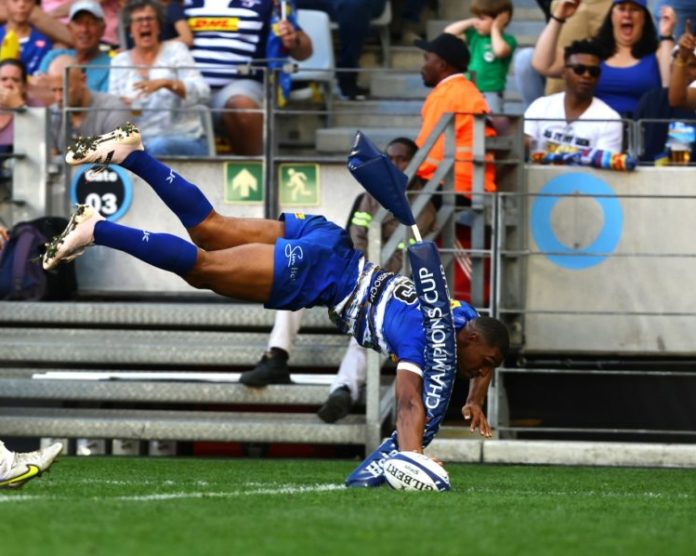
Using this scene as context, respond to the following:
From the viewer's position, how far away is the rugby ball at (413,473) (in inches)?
336

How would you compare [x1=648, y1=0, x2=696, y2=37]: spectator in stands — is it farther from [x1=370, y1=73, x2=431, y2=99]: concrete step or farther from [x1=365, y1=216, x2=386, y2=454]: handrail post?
[x1=365, y1=216, x2=386, y2=454]: handrail post

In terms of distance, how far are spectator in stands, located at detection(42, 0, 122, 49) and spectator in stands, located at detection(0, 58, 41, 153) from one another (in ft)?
3.68

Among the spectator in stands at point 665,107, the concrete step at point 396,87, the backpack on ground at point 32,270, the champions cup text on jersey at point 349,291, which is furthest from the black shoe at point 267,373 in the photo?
the concrete step at point 396,87

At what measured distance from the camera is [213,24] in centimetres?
1448

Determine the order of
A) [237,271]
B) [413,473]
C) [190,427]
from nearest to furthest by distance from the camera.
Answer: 1. [413,473]
2. [237,271]
3. [190,427]

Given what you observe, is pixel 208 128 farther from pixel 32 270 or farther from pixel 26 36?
pixel 26 36

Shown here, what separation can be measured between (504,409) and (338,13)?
473cm

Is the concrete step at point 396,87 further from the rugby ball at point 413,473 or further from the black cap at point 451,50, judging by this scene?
the rugby ball at point 413,473

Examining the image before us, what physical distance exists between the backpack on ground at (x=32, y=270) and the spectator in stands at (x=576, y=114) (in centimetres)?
365

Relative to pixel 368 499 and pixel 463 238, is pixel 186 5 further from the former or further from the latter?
pixel 368 499

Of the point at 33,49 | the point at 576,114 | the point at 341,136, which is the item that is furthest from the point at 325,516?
the point at 33,49

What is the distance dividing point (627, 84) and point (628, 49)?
338 mm

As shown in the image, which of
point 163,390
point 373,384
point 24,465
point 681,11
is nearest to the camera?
point 24,465

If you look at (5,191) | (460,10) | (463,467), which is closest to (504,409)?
(463,467)
